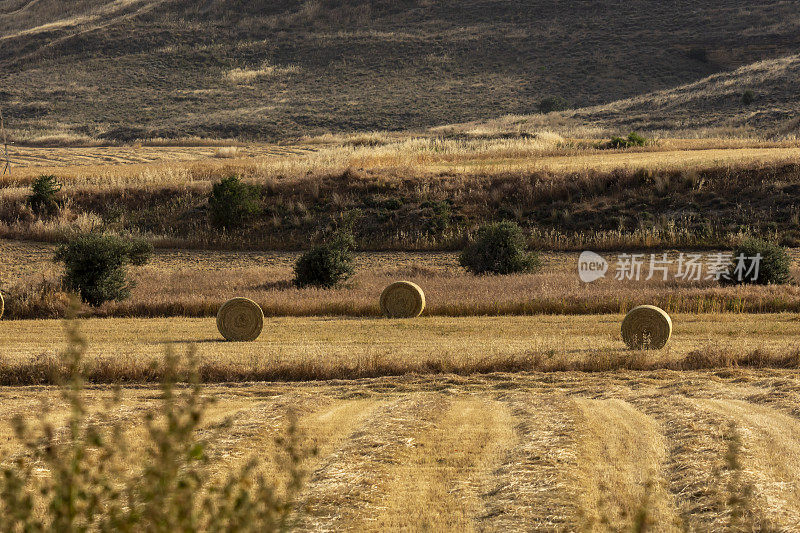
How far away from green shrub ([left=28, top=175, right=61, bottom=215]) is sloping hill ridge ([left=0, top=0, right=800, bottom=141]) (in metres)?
49.2

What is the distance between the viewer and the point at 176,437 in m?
5.13

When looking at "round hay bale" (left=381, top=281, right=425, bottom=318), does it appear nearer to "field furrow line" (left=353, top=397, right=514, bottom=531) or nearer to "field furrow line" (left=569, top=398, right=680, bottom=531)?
"field furrow line" (left=569, top=398, right=680, bottom=531)

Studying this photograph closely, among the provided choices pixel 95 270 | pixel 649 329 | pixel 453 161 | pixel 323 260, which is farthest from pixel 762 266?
pixel 453 161

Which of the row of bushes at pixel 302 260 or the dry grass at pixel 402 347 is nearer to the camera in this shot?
the dry grass at pixel 402 347

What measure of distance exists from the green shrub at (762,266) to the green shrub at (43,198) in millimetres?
31578

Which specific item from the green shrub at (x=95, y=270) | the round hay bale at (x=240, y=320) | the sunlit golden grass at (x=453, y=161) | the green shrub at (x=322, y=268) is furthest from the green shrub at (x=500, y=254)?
the sunlit golden grass at (x=453, y=161)

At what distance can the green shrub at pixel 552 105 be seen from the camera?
102000 mm

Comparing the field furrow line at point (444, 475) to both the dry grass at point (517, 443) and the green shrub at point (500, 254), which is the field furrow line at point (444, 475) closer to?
the dry grass at point (517, 443)

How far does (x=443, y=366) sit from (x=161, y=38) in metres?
127

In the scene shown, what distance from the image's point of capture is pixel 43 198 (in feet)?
145

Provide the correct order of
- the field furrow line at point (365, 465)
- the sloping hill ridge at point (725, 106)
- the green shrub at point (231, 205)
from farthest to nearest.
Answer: the sloping hill ridge at point (725, 106) → the green shrub at point (231, 205) → the field furrow line at point (365, 465)

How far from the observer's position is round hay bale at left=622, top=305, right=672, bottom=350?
18.6m

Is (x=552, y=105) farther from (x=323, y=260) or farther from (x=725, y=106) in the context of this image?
(x=323, y=260)

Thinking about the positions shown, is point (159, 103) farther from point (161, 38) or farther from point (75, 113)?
point (161, 38)
